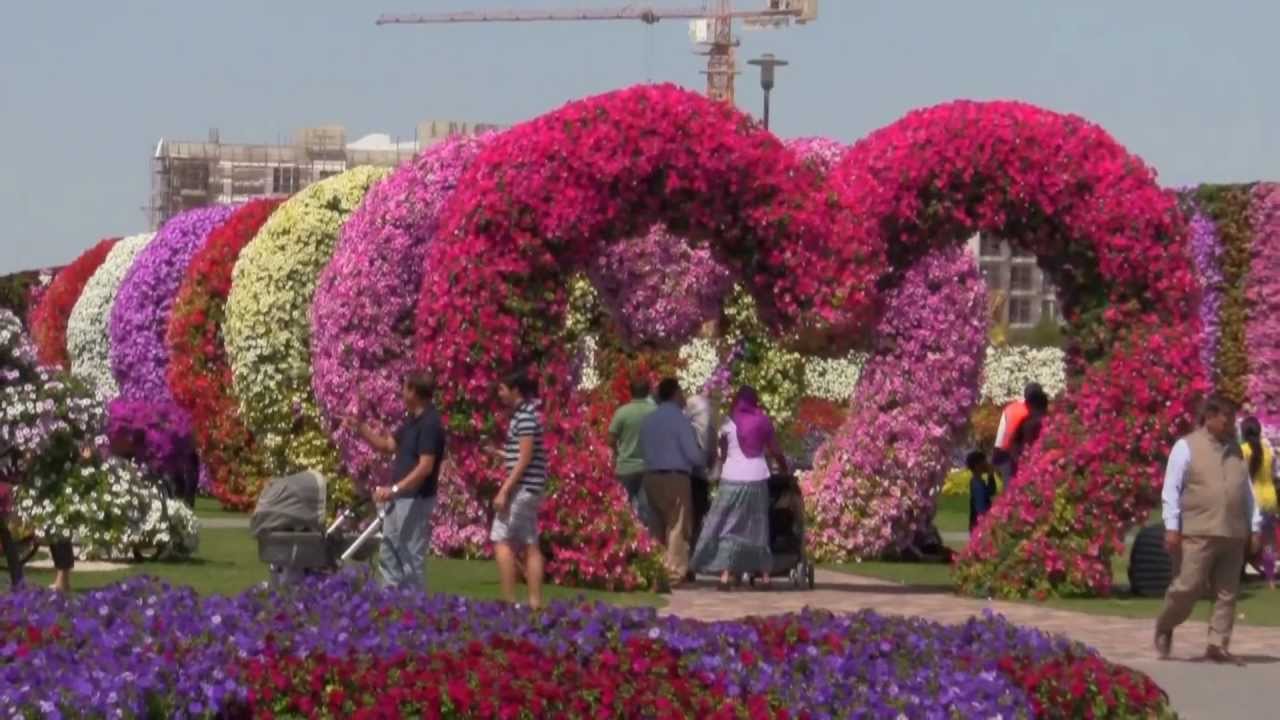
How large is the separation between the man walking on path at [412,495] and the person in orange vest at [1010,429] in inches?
262

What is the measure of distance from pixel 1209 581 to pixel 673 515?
19.4ft

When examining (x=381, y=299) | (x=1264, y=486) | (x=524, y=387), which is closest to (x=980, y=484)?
(x=1264, y=486)

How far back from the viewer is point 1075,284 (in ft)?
60.8

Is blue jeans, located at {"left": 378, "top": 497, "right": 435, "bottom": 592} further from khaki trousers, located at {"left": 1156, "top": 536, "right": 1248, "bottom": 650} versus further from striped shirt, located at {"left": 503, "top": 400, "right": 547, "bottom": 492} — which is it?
khaki trousers, located at {"left": 1156, "top": 536, "right": 1248, "bottom": 650}

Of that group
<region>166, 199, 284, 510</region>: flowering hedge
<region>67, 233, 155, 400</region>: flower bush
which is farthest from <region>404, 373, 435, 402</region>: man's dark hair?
<region>67, 233, 155, 400</region>: flower bush

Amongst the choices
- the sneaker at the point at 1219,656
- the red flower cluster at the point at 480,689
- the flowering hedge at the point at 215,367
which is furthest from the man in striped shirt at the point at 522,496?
the flowering hedge at the point at 215,367

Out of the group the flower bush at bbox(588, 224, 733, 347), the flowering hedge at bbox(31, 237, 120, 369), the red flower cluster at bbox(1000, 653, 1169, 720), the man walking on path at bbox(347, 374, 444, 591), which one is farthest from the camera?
the flowering hedge at bbox(31, 237, 120, 369)

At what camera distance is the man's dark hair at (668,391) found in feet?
63.5

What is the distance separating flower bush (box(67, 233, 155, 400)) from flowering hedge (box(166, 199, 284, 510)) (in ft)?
29.6

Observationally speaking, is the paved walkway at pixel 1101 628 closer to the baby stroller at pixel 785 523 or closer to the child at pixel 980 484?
the baby stroller at pixel 785 523

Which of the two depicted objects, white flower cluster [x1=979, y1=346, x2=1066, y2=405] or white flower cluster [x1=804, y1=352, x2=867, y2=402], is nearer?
white flower cluster [x1=804, y1=352, x2=867, y2=402]

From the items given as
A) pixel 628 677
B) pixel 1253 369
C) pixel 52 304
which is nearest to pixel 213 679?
pixel 628 677

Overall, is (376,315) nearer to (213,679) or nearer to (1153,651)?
(1153,651)

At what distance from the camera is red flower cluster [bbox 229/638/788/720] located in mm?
9742
